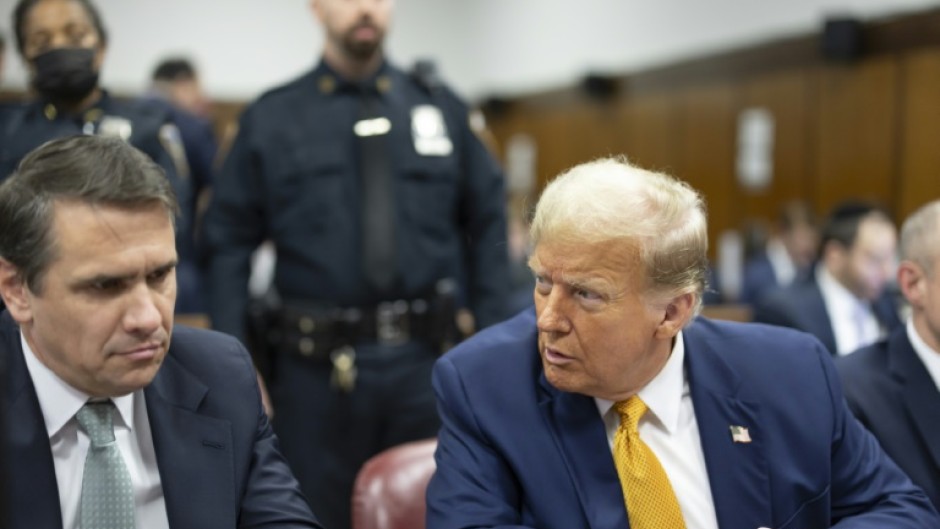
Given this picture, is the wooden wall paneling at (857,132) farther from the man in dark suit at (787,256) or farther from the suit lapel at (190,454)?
the suit lapel at (190,454)

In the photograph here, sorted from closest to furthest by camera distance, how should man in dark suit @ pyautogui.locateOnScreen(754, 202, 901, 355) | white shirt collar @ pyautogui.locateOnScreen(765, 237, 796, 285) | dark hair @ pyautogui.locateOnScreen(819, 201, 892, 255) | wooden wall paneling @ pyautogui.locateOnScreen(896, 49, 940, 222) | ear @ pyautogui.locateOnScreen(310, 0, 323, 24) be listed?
ear @ pyautogui.locateOnScreen(310, 0, 323, 24) → man in dark suit @ pyautogui.locateOnScreen(754, 202, 901, 355) → dark hair @ pyautogui.locateOnScreen(819, 201, 892, 255) → wooden wall paneling @ pyautogui.locateOnScreen(896, 49, 940, 222) → white shirt collar @ pyautogui.locateOnScreen(765, 237, 796, 285)

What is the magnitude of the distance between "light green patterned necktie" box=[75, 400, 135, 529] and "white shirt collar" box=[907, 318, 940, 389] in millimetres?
1778

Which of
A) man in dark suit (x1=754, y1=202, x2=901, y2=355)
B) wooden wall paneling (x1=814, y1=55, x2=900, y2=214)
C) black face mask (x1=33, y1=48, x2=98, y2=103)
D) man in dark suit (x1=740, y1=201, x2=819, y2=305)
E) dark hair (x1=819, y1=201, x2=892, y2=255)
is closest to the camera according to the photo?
black face mask (x1=33, y1=48, x2=98, y2=103)

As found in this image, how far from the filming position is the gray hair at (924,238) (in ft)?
8.21

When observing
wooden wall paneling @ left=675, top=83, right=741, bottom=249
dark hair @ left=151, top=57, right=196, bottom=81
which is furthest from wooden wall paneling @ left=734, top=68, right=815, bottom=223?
dark hair @ left=151, top=57, right=196, bottom=81

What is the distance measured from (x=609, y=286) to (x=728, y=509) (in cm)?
48

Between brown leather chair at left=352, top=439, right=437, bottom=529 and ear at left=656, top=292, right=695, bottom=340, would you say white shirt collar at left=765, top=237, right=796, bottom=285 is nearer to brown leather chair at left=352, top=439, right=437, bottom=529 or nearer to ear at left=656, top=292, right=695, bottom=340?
ear at left=656, top=292, right=695, bottom=340

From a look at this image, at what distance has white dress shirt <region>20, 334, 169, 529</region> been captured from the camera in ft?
5.84

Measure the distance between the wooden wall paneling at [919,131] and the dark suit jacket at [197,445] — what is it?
6.11m

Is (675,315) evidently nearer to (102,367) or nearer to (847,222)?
(102,367)

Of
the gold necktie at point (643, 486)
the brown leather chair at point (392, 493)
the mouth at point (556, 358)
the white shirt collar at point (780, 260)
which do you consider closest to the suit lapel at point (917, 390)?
the gold necktie at point (643, 486)

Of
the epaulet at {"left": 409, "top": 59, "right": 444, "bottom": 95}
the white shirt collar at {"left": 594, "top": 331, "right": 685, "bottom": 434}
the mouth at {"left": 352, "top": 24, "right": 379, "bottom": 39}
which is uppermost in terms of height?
the mouth at {"left": 352, "top": 24, "right": 379, "bottom": 39}

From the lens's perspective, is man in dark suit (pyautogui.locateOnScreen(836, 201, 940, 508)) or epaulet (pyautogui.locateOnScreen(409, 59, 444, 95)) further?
epaulet (pyautogui.locateOnScreen(409, 59, 444, 95))

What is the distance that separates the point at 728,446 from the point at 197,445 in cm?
100
